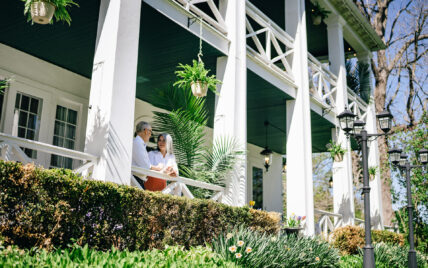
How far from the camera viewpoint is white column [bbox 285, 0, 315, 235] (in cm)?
1048

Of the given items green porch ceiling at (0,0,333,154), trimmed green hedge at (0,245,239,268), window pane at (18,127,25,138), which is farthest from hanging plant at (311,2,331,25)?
trimmed green hedge at (0,245,239,268)

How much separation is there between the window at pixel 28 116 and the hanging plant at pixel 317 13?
28.2 ft

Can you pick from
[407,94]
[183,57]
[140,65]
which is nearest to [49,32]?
[140,65]

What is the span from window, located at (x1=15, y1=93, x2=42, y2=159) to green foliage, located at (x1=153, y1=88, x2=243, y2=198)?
311 centimetres

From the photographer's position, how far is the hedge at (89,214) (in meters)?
3.81

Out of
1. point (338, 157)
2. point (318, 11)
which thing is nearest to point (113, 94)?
point (338, 157)

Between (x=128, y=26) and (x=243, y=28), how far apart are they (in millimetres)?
3549

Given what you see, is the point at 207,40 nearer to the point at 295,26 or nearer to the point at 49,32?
the point at 49,32

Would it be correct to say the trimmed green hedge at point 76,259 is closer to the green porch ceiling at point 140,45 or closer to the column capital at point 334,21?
the green porch ceiling at point 140,45

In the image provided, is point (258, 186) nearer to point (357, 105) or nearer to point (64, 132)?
point (357, 105)

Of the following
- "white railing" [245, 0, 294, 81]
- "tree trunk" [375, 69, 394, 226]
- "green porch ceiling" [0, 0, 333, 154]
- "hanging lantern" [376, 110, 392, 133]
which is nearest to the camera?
"green porch ceiling" [0, 0, 333, 154]

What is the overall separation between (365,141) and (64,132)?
6.41m

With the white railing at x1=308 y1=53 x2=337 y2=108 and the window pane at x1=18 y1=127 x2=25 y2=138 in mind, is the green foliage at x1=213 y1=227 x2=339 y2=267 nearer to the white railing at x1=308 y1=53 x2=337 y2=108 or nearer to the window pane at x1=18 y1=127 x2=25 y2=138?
the window pane at x1=18 y1=127 x2=25 y2=138

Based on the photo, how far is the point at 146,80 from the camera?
9.73 m
